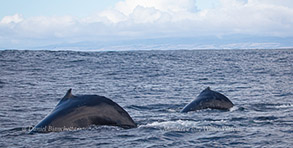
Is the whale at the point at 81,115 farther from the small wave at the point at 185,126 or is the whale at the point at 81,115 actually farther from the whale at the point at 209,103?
the whale at the point at 209,103

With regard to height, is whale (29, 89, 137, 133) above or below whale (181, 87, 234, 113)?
above

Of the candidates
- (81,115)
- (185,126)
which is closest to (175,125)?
(185,126)

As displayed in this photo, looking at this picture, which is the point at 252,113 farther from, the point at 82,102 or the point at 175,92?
the point at 175,92

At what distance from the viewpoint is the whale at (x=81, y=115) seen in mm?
9942

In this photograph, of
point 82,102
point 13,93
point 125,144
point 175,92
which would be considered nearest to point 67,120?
point 82,102

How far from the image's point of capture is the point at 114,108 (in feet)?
33.1

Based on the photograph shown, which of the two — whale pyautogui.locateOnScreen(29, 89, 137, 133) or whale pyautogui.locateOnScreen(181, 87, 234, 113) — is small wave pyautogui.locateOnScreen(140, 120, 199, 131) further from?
whale pyautogui.locateOnScreen(181, 87, 234, 113)

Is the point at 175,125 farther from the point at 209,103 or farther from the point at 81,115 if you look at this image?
the point at 209,103

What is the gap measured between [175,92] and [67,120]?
46.0ft

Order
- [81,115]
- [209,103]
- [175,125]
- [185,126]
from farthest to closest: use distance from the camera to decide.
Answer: [209,103], [175,125], [185,126], [81,115]

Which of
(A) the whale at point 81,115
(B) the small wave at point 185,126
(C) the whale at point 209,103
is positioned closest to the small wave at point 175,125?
(B) the small wave at point 185,126

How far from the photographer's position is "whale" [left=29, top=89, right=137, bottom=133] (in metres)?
9.94

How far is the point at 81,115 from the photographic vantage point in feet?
32.8

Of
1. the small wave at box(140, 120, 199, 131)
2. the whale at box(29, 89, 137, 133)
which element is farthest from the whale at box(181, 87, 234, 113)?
the whale at box(29, 89, 137, 133)
